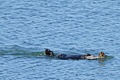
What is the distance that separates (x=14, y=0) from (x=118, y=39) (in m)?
15.4

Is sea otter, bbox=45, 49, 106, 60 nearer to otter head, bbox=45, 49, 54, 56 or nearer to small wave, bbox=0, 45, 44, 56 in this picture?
otter head, bbox=45, 49, 54, 56

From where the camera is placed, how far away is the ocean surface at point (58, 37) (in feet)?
150

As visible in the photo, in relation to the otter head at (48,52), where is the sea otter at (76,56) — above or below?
below

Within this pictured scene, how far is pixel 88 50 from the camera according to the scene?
50.4 m

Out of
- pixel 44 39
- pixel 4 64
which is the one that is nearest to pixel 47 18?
pixel 44 39

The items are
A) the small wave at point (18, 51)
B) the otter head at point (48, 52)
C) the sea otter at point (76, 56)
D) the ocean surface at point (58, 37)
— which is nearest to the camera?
the ocean surface at point (58, 37)

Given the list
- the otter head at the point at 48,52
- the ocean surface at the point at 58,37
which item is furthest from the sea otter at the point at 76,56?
the ocean surface at the point at 58,37

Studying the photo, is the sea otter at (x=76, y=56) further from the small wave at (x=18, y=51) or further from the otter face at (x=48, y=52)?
the small wave at (x=18, y=51)

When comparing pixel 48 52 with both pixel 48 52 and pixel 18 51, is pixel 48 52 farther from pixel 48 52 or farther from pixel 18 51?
pixel 18 51

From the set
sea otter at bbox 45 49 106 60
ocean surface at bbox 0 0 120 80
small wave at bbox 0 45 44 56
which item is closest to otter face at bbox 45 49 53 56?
sea otter at bbox 45 49 106 60

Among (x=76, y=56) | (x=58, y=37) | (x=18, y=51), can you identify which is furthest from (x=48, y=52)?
(x=58, y=37)

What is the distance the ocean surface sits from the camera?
45625 millimetres

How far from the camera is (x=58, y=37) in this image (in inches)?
2088

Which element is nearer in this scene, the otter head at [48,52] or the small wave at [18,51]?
the otter head at [48,52]
